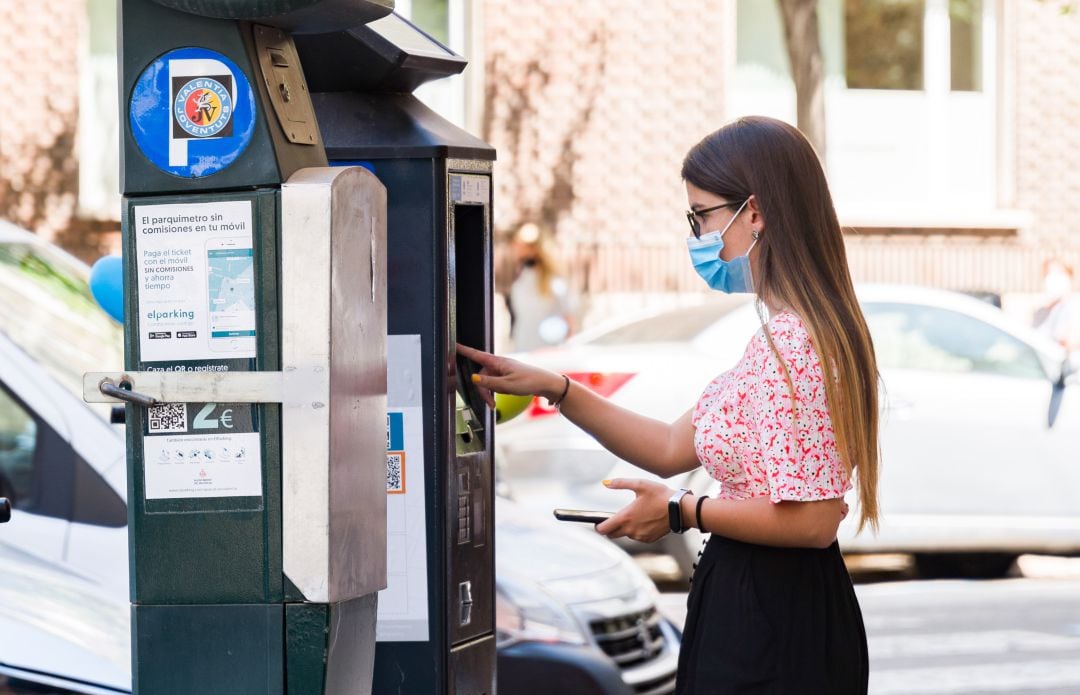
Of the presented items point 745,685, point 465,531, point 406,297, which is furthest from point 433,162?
point 745,685

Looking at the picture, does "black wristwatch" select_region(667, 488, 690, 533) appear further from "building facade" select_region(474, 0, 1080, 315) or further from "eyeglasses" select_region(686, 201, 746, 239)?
"building facade" select_region(474, 0, 1080, 315)

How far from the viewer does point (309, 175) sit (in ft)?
9.36

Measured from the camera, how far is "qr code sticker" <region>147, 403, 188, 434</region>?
9.45 ft

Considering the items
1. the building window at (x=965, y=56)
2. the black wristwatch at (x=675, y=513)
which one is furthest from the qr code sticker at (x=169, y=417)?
the building window at (x=965, y=56)

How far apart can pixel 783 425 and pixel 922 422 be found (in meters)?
5.78

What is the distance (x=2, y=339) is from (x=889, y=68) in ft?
45.5

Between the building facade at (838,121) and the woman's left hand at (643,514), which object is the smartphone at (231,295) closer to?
the woman's left hand at (643,514)

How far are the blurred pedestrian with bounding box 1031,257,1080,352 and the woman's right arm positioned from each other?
907cm

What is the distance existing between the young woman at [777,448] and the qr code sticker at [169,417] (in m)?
0.82

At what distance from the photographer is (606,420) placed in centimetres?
366

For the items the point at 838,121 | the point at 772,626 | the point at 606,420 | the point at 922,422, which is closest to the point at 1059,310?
the point at 922,422

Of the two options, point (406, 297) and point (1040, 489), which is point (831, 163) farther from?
point (406, 297)

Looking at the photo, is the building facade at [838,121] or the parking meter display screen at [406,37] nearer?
the parking meter display screen at [406,37]

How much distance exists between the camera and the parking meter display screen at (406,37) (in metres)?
3.52
